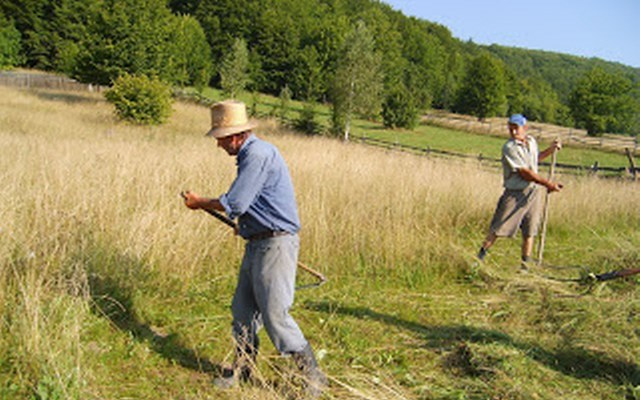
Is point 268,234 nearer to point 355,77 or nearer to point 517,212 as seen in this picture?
point 517,212

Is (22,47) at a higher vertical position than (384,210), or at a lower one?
higher

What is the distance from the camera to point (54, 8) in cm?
4988

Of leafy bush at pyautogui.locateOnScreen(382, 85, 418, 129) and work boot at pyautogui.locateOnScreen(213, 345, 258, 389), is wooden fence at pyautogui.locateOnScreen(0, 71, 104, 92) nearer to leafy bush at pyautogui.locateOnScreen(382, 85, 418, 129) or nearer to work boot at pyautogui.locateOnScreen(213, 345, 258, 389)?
leafy bush at pyautogui.locateOnScreen(382, 85, 418, 129)

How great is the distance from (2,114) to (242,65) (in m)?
16.5

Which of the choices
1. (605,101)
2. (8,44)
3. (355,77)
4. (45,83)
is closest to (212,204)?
(355,77)

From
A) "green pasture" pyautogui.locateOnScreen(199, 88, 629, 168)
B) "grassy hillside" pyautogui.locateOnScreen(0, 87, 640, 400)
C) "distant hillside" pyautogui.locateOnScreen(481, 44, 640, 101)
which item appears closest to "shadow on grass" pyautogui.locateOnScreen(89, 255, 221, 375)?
"grassy hillside" pyautogui.locateOnScreen(0, 87, 640, 400)

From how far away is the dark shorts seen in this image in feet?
19.6

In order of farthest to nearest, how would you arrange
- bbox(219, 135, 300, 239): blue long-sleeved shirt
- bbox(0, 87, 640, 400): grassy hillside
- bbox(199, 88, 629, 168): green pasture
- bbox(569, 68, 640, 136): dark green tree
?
bbox(569, 68, 640, 136): dark green tree → bbox(199, 88, 629, 168): green pasture → bbox(0, 87, 640, 400): grassy hillside → bbox(219, 135, 300, 239): blue long-sleeved shirt

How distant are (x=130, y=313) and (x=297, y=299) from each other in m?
1.50

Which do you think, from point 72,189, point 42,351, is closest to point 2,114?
point 72,189

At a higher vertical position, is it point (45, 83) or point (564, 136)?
point (45, 83)

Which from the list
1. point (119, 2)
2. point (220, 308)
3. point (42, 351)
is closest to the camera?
point (42, 351)

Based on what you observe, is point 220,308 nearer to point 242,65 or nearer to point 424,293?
point 424,293

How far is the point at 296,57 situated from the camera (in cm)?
5956
